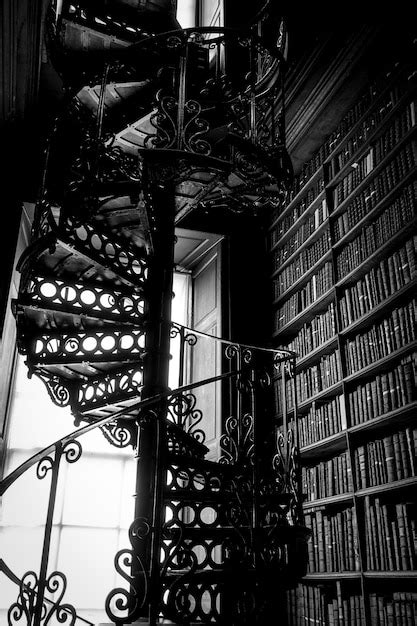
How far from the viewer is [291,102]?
4.28m

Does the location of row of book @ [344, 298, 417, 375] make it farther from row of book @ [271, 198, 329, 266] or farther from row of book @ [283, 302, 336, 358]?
row of book @ [271, 198, 329, 266]

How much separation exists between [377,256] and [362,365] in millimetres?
593

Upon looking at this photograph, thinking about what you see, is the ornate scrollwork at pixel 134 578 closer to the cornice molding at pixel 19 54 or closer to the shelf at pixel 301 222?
the shelf at pixel 301 222

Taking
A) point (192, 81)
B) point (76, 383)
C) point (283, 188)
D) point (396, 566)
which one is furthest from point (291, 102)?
point (396, 566)

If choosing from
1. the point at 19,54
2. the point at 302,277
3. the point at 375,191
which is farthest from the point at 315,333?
the point at 19,54

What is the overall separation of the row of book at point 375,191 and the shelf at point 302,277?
14 cm

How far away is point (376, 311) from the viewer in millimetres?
3227

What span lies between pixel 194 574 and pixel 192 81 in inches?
133

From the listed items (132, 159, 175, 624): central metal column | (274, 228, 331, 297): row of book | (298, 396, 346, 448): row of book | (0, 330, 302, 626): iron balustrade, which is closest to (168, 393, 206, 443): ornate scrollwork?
(0, 330, 302, 626): iron balustrade

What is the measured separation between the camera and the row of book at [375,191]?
3229 millimetres

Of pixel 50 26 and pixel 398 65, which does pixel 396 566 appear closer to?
pixel 398 65

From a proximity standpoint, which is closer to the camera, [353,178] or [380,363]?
[380,363]

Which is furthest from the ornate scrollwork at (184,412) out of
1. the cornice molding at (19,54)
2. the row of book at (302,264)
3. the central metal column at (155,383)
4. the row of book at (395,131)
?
the cornice molding at (19,54)

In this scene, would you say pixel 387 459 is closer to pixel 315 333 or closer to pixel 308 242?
pixel 315 333
